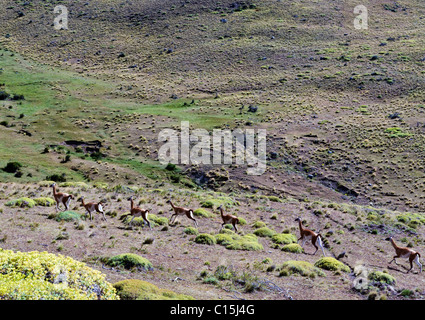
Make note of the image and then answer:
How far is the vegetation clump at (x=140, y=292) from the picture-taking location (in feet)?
35.7

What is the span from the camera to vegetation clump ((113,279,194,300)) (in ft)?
35.7

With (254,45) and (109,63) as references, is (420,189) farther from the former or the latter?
(109,63)

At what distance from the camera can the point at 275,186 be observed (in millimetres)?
42938

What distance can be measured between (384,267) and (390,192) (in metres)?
25.8

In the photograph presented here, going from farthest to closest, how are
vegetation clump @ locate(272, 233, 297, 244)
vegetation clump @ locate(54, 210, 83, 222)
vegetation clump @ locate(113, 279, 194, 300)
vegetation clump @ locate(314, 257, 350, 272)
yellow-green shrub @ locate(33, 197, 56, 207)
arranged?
yellow-green shrub @ locate(33, 197, 56, 207)
vegetation clump @ locate(272, 233, 297, 244)
vegetation clump @ locate(54, 210, 83, 222)
vegetation clump @ locate(314, 257, 350, 272)
vegetation clump @ locate(113, 279, 194, 300)

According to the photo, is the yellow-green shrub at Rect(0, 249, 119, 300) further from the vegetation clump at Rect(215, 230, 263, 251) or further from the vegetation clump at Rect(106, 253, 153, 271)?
A: the vegetation clump at Rect(215, 230, 263, 251)

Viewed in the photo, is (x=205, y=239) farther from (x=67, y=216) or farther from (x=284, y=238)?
(x=67, y=216)

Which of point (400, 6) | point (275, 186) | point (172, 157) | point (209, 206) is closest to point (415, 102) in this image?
point (275, 186)

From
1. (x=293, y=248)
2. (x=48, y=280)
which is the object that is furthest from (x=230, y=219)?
(x=48, y=280)
